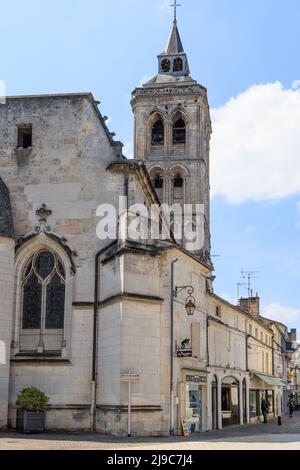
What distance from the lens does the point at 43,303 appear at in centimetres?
2325

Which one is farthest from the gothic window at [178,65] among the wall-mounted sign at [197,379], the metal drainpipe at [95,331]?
the wall-mounted sign at [197,379]

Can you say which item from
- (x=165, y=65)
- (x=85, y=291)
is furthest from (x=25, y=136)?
(x=165, y=65)

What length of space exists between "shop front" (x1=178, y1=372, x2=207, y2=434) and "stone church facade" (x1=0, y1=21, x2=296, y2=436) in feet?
0.14

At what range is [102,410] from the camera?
21.4 m

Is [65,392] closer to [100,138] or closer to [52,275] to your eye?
[52,275]

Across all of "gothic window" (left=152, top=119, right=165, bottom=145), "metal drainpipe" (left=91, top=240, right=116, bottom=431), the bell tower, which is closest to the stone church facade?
"metal drainpipe" (left=91, top=240, right=116, bottom=431)

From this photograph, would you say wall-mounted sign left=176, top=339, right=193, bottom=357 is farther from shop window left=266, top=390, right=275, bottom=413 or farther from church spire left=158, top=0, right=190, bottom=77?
church spire left=158, top=0, right=190, bottom=77

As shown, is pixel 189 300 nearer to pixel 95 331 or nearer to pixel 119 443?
pixel 95 331

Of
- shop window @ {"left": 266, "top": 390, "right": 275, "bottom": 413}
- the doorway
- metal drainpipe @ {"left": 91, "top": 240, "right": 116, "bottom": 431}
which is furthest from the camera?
shop window @ {"left": 266, "top": 390, "right": 275, "bottom": 413}

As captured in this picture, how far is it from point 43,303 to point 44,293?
1.08 ft

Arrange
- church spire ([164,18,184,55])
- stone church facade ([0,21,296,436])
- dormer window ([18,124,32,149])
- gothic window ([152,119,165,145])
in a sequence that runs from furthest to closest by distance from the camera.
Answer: church spire ([164,18,184,55])
gothic window ([152,119,165,145])
dormer window ([18,124,32,149])
stone church facade ([0,21,296,436])

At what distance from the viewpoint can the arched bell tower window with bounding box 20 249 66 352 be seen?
2302 centimetres
